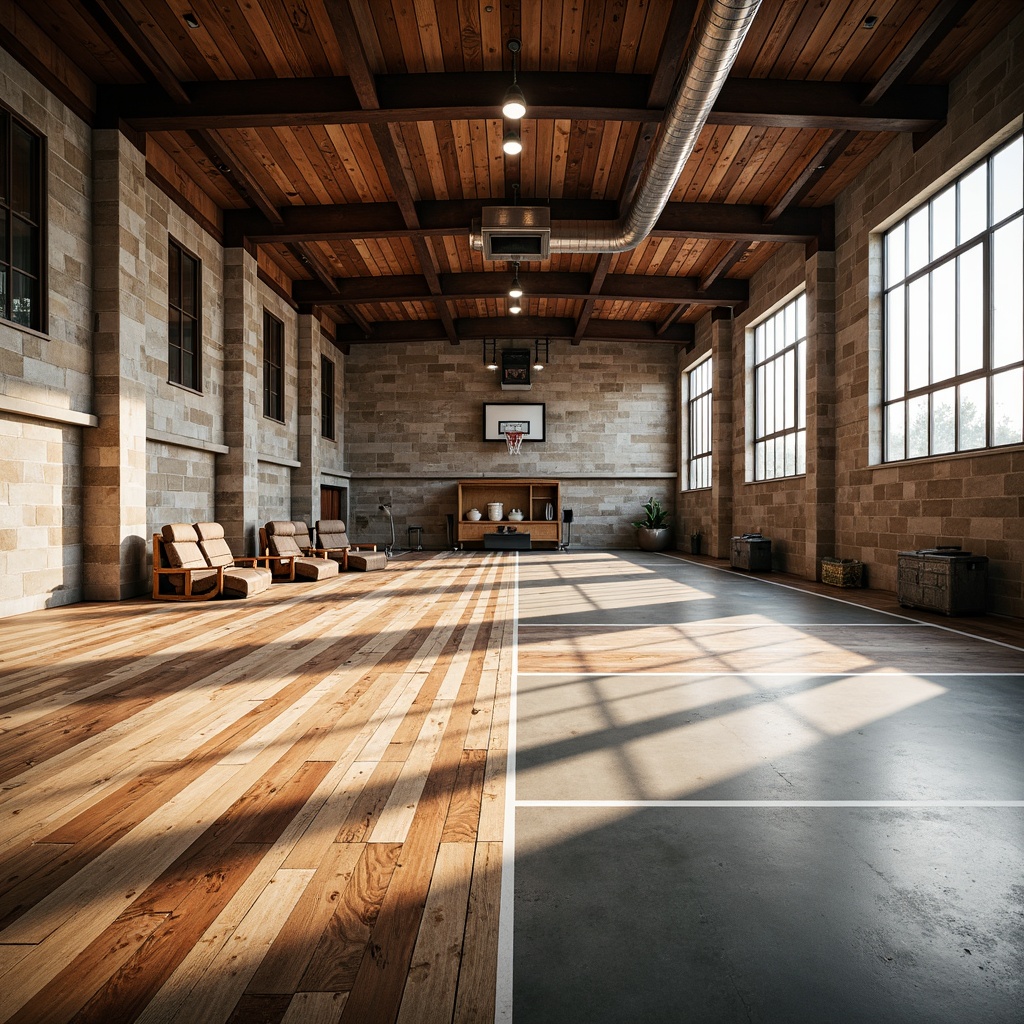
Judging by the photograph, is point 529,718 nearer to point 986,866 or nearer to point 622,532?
point 986,866

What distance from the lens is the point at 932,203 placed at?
6.79 meters

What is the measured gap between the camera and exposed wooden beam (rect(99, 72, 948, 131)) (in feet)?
19.5

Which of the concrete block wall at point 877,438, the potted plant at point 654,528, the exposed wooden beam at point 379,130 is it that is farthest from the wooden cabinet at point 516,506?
the exposed wooden beam at point 379,130

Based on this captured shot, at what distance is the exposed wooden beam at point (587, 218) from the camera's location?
861 cm

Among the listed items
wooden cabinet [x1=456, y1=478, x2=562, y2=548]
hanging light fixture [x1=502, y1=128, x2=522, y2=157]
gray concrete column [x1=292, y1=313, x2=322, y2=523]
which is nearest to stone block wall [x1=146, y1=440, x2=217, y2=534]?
gray concrete column [x1=292, y1=313, x2=322, y2=523]

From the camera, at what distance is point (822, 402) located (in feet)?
28.5

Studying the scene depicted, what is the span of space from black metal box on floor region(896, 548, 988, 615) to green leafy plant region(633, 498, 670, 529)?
Answer: 29.2 ft

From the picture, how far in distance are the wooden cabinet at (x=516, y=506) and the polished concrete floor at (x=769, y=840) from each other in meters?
10.9

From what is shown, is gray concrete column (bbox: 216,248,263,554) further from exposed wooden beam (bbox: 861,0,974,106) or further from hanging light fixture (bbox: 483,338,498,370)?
exposed wooden beam (bbox: 861,0,974,106)

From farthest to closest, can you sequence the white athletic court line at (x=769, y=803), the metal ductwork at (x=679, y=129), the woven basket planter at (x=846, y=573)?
1. the woven basket planter at (x=846, y=573)
2. the metal ductwork at (x=679, y=129)
3. the white athletic court line at (x=769, y=803)

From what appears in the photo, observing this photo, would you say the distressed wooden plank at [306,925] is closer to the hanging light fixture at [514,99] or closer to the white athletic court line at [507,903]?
the white athletic court line at [507,903]

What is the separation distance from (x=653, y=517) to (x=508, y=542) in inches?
134

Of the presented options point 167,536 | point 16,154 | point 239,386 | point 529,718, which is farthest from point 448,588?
point 16,154

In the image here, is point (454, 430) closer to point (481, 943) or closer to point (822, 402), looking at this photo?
point (822, 402)
